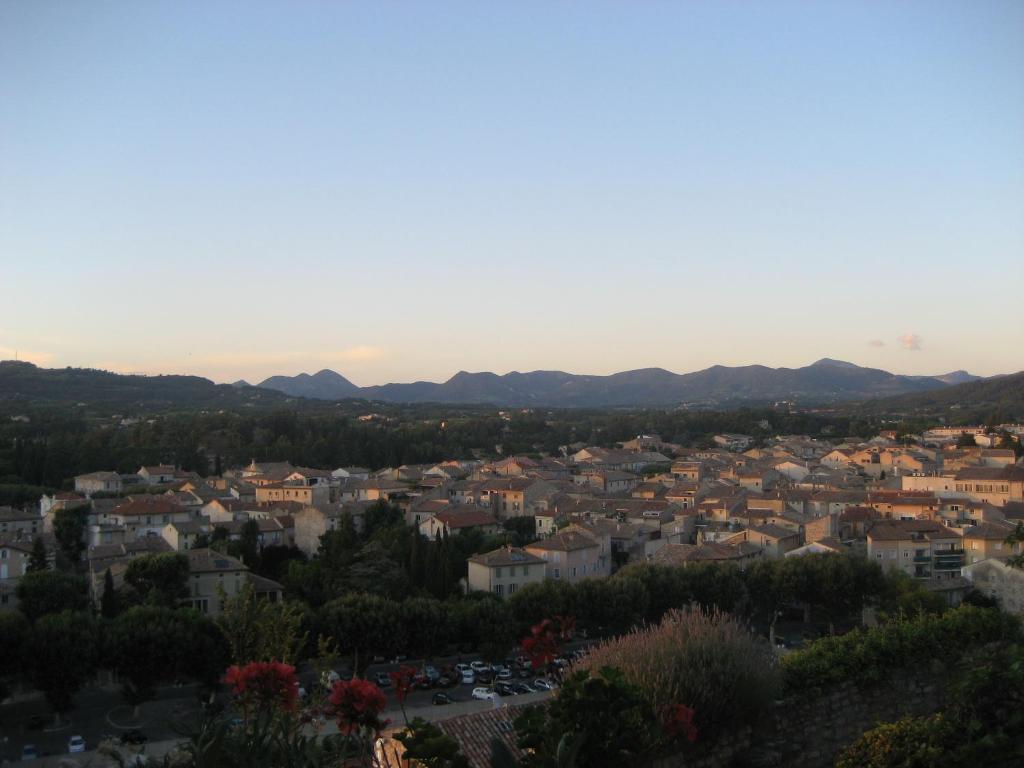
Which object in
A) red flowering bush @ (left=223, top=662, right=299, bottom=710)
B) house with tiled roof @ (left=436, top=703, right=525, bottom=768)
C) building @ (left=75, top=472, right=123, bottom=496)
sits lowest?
building @ (left=75, top=472, right=123, bottom=496)

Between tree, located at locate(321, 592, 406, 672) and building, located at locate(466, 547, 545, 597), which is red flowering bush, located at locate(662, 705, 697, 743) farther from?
building, located at locate(466, 547, 545, 597)

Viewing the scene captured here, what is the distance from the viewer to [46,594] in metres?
26.4

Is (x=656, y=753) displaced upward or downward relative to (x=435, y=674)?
upward

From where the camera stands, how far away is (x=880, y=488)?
163ft

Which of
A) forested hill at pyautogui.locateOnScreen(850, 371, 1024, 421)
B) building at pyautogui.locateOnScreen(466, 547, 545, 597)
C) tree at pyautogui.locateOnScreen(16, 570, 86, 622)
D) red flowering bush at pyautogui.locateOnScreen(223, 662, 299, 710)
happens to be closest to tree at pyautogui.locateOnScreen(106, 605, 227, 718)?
tree at pyautogui.locateOnScreen(16, 570, 86, 622)

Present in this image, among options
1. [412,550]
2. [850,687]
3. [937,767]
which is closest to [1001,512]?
[412,550]

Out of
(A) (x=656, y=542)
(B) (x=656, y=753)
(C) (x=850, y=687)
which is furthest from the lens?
(A) (x=656, y=542)

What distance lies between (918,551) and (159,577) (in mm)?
26678

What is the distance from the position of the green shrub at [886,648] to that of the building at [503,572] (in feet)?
63.5

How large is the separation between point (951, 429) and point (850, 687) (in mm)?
87224

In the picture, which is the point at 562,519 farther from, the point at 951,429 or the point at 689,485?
the point at 951,429

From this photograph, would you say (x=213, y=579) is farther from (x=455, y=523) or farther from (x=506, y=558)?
(x=455, y=523)

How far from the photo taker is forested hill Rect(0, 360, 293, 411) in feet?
425

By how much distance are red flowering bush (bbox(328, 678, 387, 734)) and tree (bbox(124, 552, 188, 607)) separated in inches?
960
